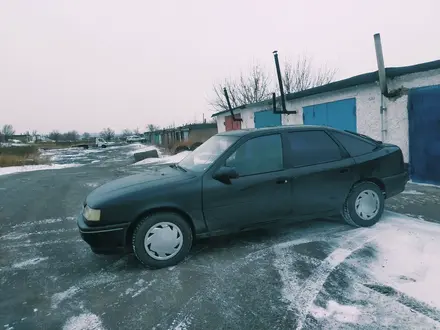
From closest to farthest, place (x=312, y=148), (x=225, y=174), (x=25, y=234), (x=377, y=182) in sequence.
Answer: (x=225, y=174) < (x=312, y=148) < (x=377, y=182) < (x=25, y=234)

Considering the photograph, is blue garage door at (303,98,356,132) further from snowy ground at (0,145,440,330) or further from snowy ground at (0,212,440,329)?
snowy ground at (0,212,440,329)

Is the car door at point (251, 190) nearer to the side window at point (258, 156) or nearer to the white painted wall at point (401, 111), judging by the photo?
the side window at point (258, 156)

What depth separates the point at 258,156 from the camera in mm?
3867

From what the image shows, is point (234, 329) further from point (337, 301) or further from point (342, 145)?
point (342, 145)

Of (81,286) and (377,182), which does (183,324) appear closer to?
(81,286)

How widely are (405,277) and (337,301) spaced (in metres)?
0.87

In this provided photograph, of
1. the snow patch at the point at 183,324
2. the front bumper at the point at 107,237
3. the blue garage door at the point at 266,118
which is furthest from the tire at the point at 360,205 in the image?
the blue garage door at the point at 266,118

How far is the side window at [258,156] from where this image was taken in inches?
148

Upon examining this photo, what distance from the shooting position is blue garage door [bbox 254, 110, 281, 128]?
43.1 ft

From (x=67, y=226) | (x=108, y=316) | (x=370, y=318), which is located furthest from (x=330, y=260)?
(x=67, y=226)

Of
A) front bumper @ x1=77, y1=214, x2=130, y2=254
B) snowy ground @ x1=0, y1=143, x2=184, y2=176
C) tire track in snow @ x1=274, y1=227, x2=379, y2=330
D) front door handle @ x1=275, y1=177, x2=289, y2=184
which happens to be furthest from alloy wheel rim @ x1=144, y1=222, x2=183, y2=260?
snowy ground @ x1=0, y1=143, x2=184, y2=176

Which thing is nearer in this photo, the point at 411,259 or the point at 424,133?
the point at 411,259

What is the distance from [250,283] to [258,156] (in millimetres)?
1563

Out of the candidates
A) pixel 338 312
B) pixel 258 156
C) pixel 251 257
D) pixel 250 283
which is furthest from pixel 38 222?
pixel 338 312
